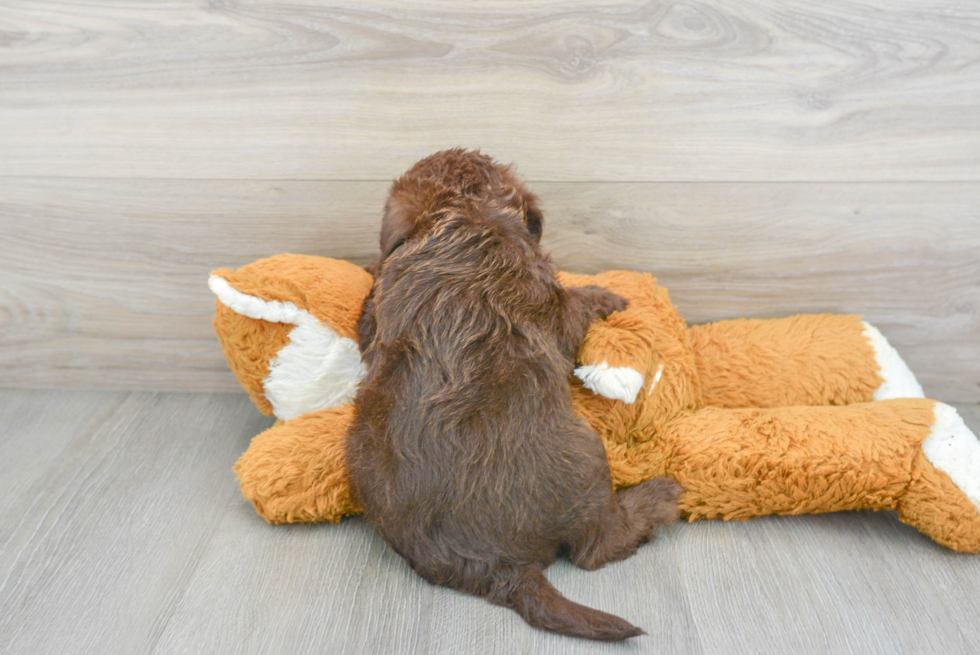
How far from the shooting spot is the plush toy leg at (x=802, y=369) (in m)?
1.58

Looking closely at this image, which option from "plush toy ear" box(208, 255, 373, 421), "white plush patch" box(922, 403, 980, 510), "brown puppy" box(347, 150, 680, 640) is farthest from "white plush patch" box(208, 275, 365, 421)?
"white plush patch" box(922, 403, 980, 510)

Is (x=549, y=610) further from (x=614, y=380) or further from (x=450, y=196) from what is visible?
(x=450, y=196)

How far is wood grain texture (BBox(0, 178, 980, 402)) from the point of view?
5.45 ft

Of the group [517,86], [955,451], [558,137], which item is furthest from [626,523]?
[517,86]

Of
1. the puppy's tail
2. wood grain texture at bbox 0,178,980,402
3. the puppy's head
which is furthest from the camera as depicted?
wood grain texture at bbox 0,178,980,402

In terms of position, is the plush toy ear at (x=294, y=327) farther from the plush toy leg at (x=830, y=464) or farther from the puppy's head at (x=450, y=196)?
the plush toy leg at (x=830, y=464)

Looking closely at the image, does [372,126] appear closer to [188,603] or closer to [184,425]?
[184,425]

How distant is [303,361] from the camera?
4.93ft

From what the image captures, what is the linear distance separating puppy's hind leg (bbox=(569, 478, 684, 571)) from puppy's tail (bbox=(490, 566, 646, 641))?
12 centimetres

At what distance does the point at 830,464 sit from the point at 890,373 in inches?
14.9

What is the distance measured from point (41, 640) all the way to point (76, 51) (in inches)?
48.7

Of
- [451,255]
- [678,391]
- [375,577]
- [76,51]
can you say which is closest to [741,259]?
[678,391]

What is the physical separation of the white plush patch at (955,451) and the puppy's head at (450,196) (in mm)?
855

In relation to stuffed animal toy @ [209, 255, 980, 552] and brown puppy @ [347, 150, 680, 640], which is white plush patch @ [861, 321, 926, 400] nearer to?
stuffed animal toy @ [209, 255, 980, 552]
